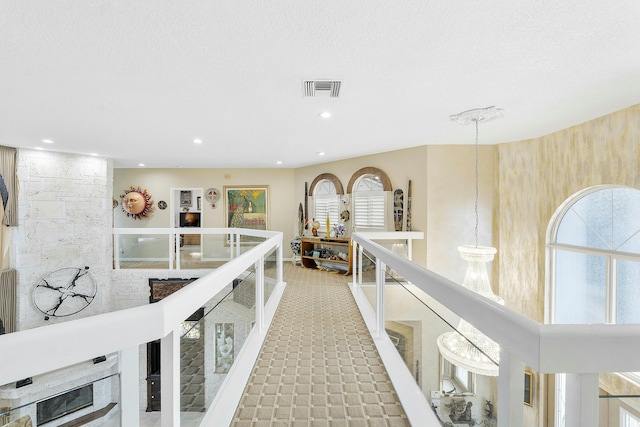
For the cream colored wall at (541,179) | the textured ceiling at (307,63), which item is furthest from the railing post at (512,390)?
the cream colored wall at (541,179)

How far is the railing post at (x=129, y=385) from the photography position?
0.88 metres

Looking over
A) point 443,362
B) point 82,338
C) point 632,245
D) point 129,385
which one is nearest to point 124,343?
point 82,338

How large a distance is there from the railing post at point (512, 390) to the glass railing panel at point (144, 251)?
611 centimetres

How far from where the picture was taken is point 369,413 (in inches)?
66.2

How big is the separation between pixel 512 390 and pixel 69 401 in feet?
4.31

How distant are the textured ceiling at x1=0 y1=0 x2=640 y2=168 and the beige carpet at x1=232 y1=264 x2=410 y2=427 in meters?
2.23

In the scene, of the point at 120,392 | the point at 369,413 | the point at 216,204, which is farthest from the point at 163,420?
the point at 216,204

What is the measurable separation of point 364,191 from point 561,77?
12.8 feet

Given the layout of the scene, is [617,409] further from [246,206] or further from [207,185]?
[207,185]

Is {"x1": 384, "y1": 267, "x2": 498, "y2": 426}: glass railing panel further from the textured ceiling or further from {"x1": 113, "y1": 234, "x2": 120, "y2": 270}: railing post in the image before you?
{"x1": 113, "y1": 234, "x2": 120, "y2": 270}: railing post

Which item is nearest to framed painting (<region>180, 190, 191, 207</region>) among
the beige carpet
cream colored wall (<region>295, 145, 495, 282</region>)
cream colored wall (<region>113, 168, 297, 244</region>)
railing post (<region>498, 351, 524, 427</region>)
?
cream colored wall (<region>113, 168, 297, 244</region>)

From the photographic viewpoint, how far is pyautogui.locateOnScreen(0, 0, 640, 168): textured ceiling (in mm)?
1650

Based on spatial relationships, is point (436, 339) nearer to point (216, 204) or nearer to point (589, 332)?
point (589, 332)

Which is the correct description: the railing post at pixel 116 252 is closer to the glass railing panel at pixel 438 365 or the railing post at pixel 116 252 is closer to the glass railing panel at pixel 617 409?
the glass railing panel at pixel 438 365
